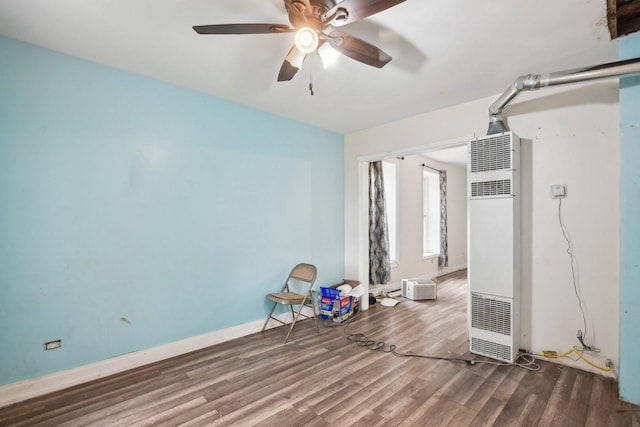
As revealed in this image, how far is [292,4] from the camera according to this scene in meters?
1.50

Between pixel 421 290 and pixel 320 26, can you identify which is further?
pixel 421 290

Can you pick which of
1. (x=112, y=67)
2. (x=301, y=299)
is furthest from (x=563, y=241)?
(x=112, y=67)

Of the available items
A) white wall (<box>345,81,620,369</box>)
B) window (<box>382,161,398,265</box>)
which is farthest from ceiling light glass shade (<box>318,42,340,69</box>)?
window (<box>382,161,398,265</box>)

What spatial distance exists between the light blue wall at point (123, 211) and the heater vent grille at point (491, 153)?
2057 millimetres

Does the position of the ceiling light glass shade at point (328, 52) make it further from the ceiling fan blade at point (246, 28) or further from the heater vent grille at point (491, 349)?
the heater vent grille at point (491, 349)

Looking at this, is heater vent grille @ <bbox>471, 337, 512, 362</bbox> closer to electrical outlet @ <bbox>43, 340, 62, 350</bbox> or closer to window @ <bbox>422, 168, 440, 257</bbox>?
electrical outlet @ <bbox>43, 340, 62, 350</bbox>

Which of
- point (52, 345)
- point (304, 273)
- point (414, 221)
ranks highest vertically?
point (414, 221)

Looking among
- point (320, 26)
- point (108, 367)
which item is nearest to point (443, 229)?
point (320, 26)

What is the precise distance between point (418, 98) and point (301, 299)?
2.41 metres

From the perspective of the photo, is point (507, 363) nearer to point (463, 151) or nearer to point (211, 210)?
point (211, 210)

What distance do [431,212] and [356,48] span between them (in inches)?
220

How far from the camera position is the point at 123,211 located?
2521 millimetres

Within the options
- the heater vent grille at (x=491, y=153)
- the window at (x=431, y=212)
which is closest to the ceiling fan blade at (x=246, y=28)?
the heater vent grille at (x=491, y=153)

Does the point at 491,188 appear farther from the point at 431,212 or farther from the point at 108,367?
the point at 431,212
